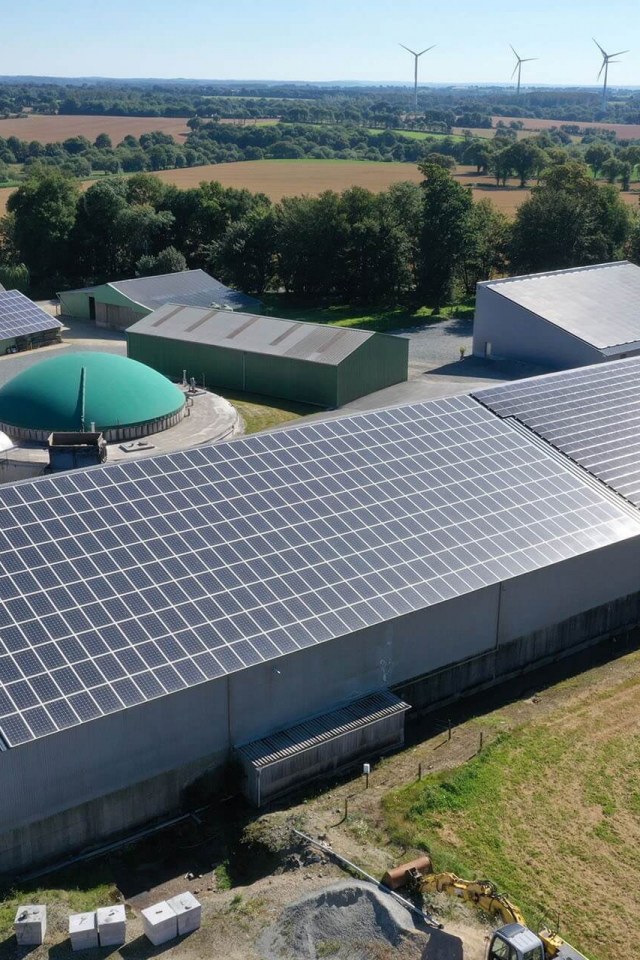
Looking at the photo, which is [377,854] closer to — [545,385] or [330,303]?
[545,385]

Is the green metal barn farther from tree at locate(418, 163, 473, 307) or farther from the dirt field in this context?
the dirt field

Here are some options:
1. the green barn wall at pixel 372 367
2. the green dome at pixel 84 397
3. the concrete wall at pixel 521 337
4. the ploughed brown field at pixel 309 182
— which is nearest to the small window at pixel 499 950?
the green dome at pixel 84 397

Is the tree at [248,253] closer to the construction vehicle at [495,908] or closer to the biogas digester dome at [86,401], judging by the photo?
the biogas digester dome at [86,401]

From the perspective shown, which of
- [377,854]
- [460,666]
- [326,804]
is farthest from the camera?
[460,666]

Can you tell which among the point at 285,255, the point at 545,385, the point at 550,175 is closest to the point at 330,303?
the point at 285,255

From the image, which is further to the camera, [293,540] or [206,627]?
[293,540]

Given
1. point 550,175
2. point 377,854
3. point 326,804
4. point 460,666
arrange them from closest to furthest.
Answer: point 377,854 < point 326,804 < point 460,666 < point 550,175

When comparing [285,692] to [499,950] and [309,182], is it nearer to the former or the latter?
[499,950]
